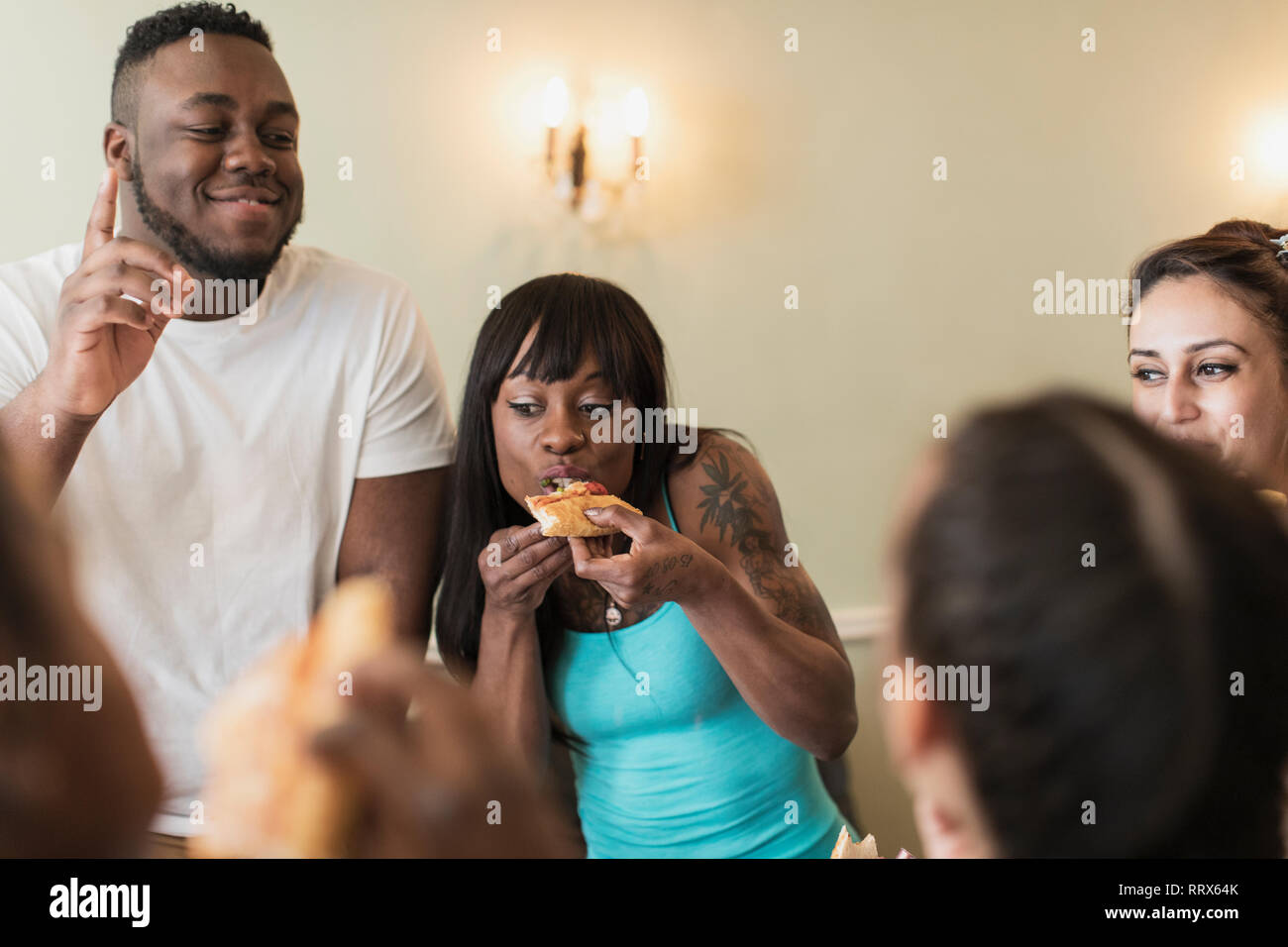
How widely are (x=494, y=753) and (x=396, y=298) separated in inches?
38.6

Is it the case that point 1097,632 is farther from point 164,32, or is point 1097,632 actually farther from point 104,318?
point 164,32

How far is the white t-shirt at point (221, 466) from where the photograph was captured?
47.4 inches

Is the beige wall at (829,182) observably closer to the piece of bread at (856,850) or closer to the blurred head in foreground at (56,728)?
the piece of bread at (856,850)

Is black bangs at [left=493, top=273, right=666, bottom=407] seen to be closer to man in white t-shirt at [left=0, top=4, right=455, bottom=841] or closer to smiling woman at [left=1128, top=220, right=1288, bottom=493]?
man in white t-shirt at [left=0, top=4, right=455, bottom=841]

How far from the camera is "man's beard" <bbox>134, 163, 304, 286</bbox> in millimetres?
1192

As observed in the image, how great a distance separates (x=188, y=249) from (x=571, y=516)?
623mm

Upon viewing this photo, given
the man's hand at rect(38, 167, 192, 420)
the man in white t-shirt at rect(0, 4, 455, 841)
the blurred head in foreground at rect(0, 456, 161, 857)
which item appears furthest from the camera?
the man in white t-shirt at rect(0, 4, 455, 841)

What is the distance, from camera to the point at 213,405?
123cm

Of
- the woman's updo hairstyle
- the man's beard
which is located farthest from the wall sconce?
the woman's updo hairstyle

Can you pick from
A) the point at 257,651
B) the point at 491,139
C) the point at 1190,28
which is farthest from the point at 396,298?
the point at 1190,28

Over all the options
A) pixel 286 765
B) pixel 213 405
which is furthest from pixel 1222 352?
pixel 213 405

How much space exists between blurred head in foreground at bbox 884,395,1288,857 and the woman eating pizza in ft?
2.12

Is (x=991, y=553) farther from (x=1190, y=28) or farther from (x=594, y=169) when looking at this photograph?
(x=1190, y=28)
